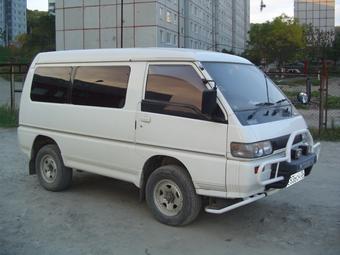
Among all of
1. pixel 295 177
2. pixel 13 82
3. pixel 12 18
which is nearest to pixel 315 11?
pixel 12 18

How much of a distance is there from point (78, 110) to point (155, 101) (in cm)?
142

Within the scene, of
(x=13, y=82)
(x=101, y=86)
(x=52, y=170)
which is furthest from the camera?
(x=13, y=82)

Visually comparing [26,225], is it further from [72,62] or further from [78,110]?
[72,62]

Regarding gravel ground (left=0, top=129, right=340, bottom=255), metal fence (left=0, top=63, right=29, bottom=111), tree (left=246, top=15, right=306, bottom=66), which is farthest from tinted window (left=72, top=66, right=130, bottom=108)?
tree (left=246, top=15, right=306, bottom=66)

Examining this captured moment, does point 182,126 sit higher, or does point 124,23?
point 124,23

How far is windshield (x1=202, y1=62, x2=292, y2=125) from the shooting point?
5887 millimetres

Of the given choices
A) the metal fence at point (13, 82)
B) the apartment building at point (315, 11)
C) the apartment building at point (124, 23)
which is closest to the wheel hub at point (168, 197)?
the metal fence at point (13, 82)

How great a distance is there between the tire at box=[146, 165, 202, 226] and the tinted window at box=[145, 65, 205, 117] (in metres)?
0.72

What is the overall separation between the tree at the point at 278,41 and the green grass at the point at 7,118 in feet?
202

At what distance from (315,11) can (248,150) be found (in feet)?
406

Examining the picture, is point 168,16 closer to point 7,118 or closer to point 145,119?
point 7,118

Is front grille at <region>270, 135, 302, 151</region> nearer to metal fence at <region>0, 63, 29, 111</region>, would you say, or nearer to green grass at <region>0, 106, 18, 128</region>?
metal fence at <region>0, 63, 29, 111</region>

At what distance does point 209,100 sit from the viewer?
5520 millimetres

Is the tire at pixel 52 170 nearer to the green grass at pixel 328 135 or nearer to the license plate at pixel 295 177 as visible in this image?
the license plate at pixel 295 177
